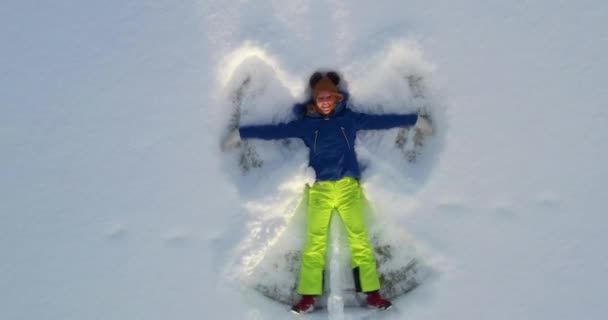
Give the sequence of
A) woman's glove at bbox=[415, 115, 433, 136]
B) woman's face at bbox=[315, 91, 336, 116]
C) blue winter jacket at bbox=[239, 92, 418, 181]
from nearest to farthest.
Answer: woman's face at bbox=[315, 91, 336, 116]
blue winter jacket at bbox=[239, 92, 418, 181]
woman's glove at bbox=[415, 115, 433, 136]

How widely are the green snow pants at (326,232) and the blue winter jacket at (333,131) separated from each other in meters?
0.12

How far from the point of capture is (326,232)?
5012mm

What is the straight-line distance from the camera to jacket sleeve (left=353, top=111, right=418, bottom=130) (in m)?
4.96

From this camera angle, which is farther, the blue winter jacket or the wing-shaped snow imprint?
the wing-shaped snow imprint

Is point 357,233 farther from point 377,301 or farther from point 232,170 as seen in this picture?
point 232,170

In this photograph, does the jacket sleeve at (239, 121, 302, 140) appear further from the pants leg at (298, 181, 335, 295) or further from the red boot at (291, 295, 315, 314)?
the red boot at (291, 295, 315, 314)

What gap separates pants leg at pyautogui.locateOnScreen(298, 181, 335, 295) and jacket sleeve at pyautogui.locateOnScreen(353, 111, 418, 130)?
0.57 metres

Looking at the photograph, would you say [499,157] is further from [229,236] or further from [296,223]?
[229,236]

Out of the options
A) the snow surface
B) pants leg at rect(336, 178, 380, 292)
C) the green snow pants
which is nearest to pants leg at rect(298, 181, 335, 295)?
the green snow pants

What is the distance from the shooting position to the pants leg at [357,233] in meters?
4.98

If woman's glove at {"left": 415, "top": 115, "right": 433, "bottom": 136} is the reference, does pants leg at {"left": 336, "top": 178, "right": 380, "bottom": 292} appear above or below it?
below

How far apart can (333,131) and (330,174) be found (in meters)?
0.36

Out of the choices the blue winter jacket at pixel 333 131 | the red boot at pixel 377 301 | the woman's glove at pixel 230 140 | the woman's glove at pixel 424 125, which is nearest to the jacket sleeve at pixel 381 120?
the blue winter jacket at pixel 333 131

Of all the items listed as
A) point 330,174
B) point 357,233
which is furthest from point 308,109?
point 357,233
